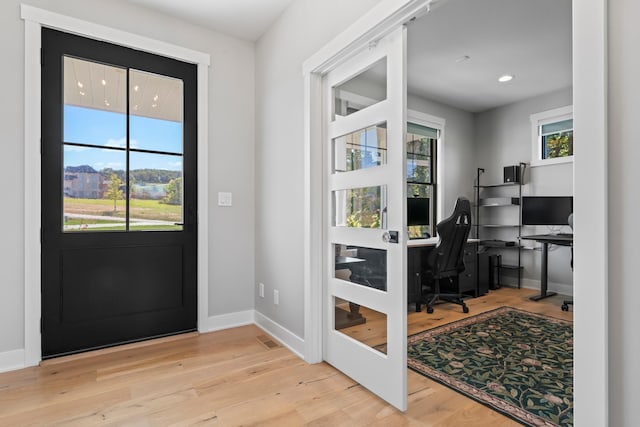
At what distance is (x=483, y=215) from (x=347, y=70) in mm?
4111

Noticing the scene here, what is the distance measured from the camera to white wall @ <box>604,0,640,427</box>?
94cm

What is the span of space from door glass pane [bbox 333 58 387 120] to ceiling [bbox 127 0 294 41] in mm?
983

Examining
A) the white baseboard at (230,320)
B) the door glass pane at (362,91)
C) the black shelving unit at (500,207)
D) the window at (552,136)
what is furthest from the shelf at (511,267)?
the door glass pane at (362,91)

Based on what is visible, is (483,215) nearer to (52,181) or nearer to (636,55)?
(636,55)

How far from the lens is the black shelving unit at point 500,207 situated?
15.6 ft

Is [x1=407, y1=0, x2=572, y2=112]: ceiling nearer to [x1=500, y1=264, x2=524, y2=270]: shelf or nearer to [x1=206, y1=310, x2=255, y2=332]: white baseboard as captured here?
[x1=500, y1=264, x2=524, y2=270]: shelf

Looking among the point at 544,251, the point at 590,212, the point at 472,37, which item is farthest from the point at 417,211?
the point at 590,212

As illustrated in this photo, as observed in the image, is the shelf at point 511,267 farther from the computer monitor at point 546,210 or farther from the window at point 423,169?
the window at point 423,169

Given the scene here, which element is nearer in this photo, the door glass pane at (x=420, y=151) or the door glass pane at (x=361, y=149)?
the door glass pane at (x=361, y=149)

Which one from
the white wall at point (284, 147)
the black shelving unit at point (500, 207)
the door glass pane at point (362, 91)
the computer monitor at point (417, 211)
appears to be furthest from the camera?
the black shelving unit at point (500, 207)

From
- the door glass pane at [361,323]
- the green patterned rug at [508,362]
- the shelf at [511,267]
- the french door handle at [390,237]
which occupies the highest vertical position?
the french door handle at [390,237]

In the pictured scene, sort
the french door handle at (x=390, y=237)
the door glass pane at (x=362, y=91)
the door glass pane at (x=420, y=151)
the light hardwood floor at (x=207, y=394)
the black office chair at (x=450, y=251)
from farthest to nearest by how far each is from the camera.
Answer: the door glass pane at (x=420, y=151) < the black office chair at (x=450, y=251) < the door glass pane at (x=362, y=91) < the french door handle at (x=390, y=237) < the light hardwood floor at (x=207, y=394)

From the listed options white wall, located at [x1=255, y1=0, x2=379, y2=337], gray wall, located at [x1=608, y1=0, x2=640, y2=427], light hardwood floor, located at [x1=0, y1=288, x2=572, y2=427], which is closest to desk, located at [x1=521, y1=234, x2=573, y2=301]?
light hardwood floor, located at [x1=0, y1=288, x2=572, y2=427]

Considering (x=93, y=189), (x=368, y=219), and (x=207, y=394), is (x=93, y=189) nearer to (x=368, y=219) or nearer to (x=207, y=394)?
(x=207, y=394)
